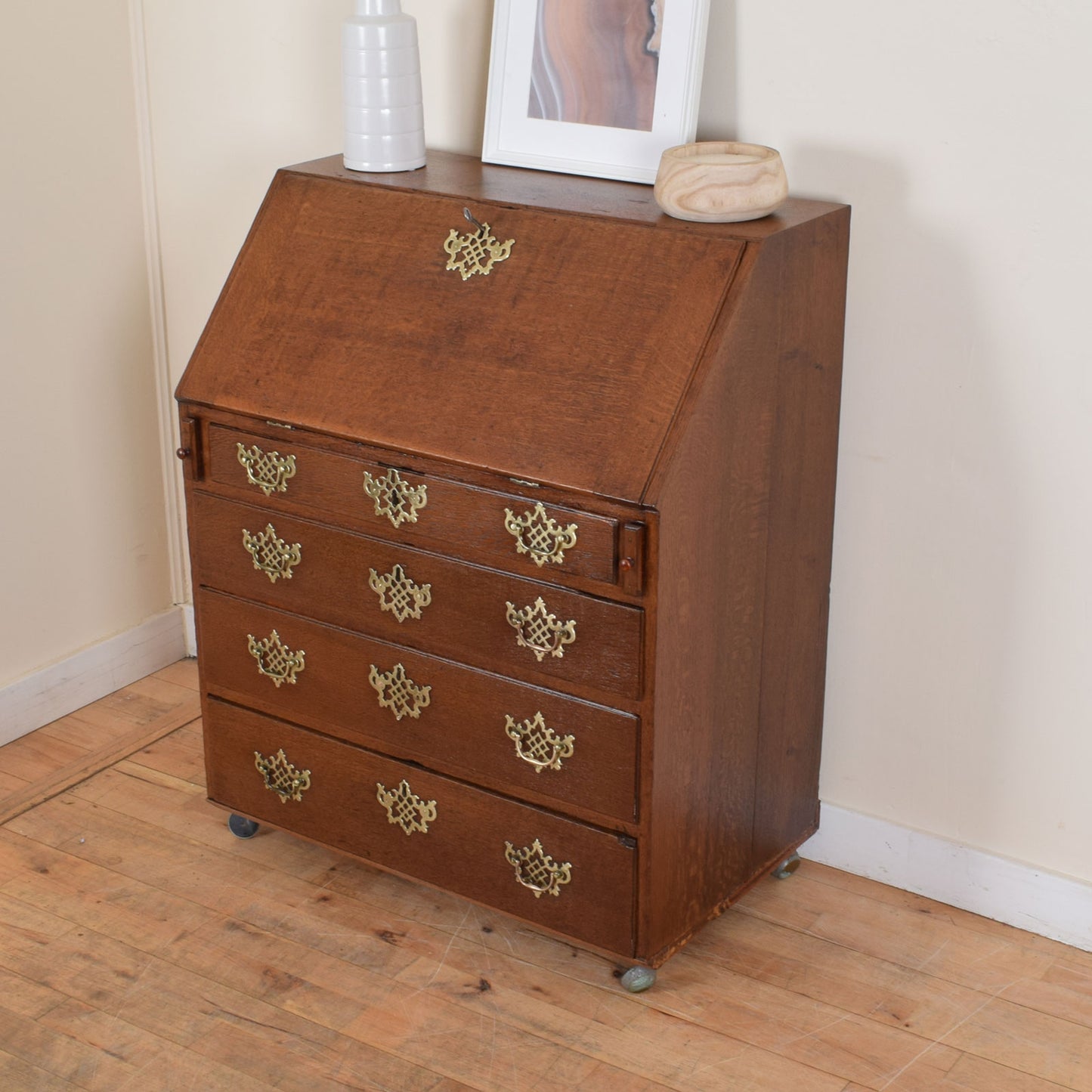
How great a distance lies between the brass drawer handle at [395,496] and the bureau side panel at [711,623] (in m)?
0.37

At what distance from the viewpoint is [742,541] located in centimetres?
192

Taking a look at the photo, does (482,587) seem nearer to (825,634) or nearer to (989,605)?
(825,634)

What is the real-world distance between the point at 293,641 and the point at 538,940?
60 centimetres

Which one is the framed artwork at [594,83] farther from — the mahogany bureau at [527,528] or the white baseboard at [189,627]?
the white baseboard at [189,627]

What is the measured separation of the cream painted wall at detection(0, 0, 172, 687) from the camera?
252 centimetres

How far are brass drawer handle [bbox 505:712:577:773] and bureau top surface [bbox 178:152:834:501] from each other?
1.21 ft

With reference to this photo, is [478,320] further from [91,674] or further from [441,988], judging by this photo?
[91,674]

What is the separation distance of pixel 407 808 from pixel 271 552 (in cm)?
44

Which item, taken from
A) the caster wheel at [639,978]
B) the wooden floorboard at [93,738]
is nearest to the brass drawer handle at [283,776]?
the wooden floorboard at [93,738]

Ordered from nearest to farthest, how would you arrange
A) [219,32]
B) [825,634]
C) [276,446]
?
[276,446] < [825,634] < [219,32]

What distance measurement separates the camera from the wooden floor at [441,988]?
189 centimetres

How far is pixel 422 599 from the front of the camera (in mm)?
1974

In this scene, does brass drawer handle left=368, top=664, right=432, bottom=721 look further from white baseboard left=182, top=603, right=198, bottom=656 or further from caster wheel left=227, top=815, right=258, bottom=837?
white baseboard left=182, top=603, right=198, bottom=656

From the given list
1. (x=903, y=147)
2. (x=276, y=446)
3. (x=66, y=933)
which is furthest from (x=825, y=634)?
(x=66, y=933)
